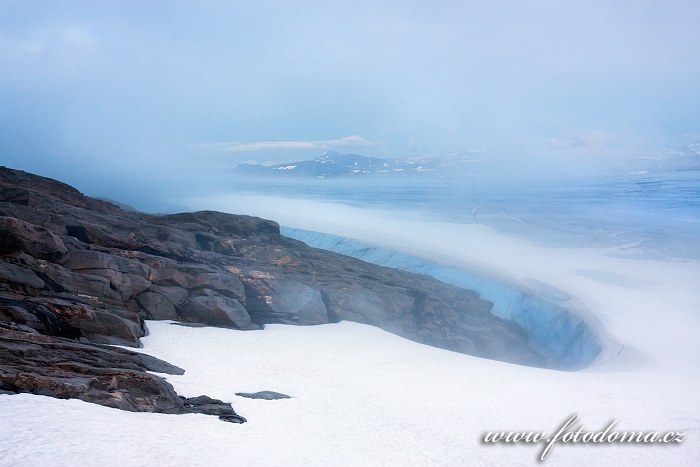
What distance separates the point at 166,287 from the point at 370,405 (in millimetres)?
10611

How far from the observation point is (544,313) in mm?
33375

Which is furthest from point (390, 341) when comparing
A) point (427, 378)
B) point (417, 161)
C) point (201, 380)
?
point (417, 161)

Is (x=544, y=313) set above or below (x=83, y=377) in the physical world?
below

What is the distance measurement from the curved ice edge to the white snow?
1.13 m

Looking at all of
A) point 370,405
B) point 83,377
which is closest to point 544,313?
point 370,405

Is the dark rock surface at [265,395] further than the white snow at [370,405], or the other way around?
the dark rock surface at [265,395]

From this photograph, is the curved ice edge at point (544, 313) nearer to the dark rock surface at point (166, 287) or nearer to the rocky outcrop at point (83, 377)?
the dark rock surface at point (166, 287)

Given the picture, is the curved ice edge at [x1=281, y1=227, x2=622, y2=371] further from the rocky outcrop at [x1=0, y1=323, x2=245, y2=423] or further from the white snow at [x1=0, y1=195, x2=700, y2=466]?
the rocky outcrop at [x1=0, y1=323, x2=245, y2=423]

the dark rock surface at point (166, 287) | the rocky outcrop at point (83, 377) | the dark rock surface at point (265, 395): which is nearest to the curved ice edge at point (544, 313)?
the dark rock surface at point (166, 287)

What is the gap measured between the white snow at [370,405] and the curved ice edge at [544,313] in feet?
3.72

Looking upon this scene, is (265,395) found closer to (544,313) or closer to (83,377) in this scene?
(83,377)

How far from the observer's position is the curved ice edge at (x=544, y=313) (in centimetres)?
2858

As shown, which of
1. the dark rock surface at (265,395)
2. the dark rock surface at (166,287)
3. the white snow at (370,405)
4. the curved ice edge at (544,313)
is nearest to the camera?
the white snow at (370,405)

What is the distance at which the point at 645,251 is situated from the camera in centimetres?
4294
